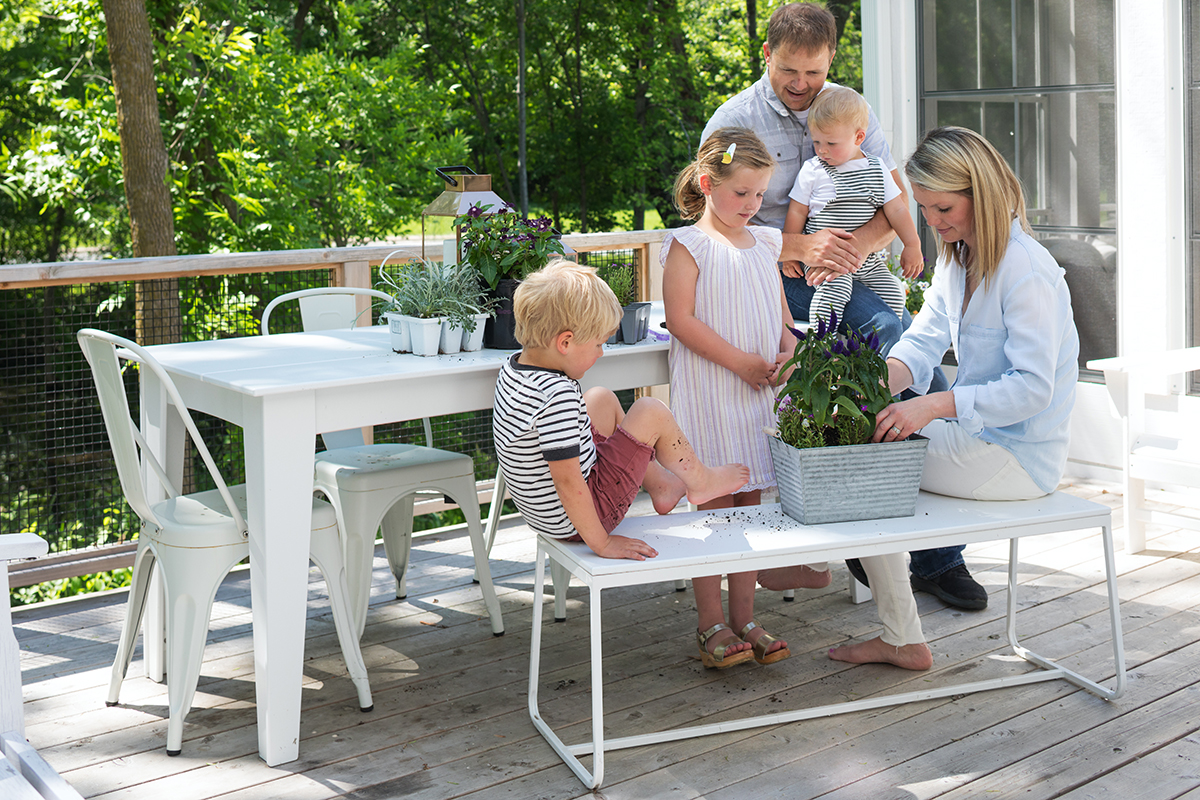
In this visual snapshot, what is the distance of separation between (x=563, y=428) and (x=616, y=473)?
215 mm

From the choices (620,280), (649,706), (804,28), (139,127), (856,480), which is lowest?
(649,706)

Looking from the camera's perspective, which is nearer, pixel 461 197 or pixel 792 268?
pixel 461 197

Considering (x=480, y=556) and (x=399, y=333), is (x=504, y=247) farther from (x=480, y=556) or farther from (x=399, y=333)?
(x=480, y=556)

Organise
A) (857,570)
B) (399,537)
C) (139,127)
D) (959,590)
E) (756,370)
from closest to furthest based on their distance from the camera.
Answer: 1. (756,370)
2. (857,570)
3. (959,590)
4. (399,537)
5. (139,127)

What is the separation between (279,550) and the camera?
2.28 metres

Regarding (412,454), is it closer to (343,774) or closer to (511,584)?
(511,584)

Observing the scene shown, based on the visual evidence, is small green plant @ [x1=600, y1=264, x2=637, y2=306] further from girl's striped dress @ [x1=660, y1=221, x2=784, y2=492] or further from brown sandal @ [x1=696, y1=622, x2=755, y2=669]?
brown sandal @ [x1=696, y1=622, x2=755, y2=669]

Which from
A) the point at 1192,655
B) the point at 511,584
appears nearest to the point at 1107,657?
the point at 1192,655

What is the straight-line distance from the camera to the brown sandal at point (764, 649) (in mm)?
2797

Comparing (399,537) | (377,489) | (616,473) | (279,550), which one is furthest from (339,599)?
(399,537)

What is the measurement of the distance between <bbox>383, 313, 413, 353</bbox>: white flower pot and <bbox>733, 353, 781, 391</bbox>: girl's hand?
78cm

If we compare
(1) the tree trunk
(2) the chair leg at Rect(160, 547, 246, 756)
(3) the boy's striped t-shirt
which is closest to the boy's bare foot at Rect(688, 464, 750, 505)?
(3) the boy's striped t-shirt

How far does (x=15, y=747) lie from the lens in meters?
1.53

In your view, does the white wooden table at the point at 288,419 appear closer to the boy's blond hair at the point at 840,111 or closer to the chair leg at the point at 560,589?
the chair leg at the point at 560,589
